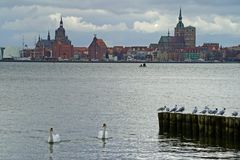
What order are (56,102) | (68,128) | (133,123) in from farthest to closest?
(56,102) < (133,123) < (68,128)

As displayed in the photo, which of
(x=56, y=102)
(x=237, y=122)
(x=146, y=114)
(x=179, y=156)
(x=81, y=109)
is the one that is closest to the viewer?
(x=179, y=156)

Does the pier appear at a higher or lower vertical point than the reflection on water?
higher

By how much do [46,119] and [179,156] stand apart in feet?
77.2

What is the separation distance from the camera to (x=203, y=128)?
41.7 m

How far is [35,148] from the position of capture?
39219 mm

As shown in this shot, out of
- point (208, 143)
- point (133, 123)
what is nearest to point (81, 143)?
point (208, 143)

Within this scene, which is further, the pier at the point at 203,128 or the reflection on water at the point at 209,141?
the pier at the point at 203,128

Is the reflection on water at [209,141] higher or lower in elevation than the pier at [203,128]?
lower

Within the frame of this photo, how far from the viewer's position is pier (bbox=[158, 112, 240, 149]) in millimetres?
39531

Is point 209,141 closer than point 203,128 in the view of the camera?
Yes

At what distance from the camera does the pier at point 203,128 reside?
39.5 m

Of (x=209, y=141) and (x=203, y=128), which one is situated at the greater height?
(x=203, y=128)

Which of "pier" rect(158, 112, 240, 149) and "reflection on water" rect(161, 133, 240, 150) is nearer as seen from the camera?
"reflection on water" rect(161, 133, 240, 150)

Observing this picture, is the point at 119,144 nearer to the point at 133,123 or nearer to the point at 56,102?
the point at 133,123
